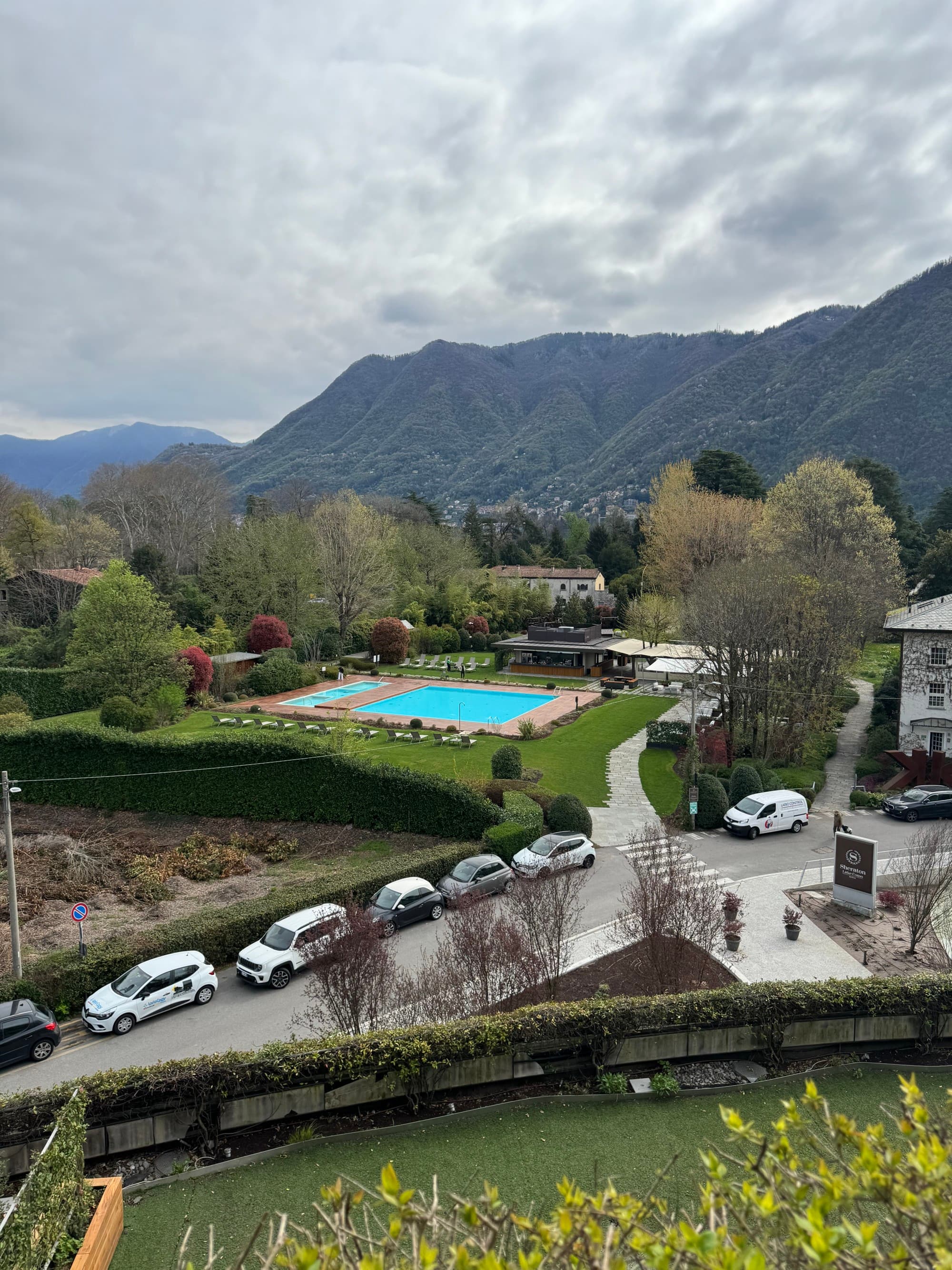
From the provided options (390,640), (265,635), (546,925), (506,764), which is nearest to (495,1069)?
(546,925)

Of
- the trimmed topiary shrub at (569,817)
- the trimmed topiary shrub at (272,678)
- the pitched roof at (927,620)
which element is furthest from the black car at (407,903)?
the trimmed topiary shrub at (272,678)

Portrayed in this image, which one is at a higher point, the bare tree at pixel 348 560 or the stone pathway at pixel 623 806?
the bare tree at pixel 348 560

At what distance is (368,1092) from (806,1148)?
20.9 ft

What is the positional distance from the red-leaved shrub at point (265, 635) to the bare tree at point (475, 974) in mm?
40571

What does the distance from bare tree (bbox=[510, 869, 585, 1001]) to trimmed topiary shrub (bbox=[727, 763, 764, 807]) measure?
42.3 ft

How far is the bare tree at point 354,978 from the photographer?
1272cm

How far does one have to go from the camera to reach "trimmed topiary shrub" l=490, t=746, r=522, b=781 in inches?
1134

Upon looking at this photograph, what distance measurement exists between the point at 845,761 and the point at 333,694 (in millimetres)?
30103

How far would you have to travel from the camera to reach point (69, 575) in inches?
2157

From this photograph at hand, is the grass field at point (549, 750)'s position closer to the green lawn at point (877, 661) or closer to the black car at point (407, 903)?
the black car at point (407, 903)

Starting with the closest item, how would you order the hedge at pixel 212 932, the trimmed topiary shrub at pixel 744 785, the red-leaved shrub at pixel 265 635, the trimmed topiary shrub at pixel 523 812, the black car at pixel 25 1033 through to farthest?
1. the black car at pixel 25 1033
2. the hedge at pixel 212 932
3. the trimmed topiary shrub at pixel 523 812
4. the trimmed topiary shrub at pixel 744 785
5. the red-leaved shrub at pixel 265 635

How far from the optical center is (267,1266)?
3.38m

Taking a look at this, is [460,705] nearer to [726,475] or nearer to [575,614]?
[575,614]

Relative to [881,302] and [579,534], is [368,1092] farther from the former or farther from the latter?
[881,302]
